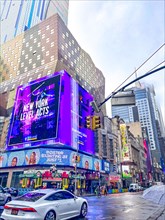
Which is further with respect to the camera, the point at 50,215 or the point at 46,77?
the point at 46,77

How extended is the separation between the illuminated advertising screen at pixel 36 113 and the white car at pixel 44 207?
32.1m

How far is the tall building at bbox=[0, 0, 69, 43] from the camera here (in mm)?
113562

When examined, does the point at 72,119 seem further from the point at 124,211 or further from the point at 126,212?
the point at 126,212

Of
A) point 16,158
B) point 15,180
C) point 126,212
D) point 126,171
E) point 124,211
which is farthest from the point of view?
point 126,171

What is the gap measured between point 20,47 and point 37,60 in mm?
17064

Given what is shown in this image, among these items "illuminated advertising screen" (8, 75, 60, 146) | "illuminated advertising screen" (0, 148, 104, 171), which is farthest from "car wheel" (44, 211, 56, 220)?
"illuminated advertising screen" (8, 75, 60, 146)


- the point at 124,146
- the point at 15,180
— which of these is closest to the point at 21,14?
the point at 124,146

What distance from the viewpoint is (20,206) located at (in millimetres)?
7449

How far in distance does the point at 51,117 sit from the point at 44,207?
122 ft

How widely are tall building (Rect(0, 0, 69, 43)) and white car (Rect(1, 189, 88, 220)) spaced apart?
116 m

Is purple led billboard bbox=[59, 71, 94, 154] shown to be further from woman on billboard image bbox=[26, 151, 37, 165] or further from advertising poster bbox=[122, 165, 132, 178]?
advertising poster bbox=[122, 165, 132, 178]

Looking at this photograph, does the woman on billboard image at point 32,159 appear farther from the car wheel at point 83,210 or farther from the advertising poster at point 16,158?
the car wheel at point 83,210

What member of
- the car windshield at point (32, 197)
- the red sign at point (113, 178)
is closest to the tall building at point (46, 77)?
the red sign at point (113, 178)

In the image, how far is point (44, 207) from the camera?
7.66 metres
